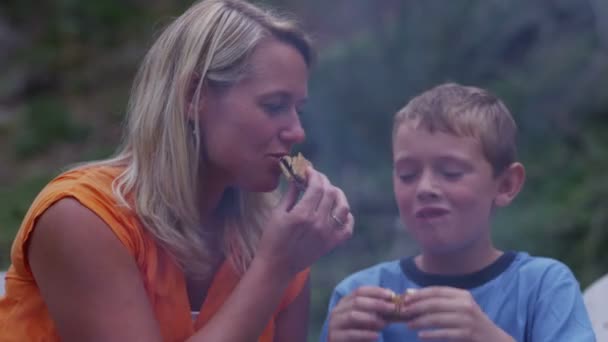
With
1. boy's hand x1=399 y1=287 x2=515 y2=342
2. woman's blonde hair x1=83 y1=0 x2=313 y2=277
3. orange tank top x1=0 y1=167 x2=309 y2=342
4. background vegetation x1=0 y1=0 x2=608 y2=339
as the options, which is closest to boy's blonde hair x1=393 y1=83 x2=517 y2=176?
woman's blonde hair x1=83 y1=0 x2=313 y2=277

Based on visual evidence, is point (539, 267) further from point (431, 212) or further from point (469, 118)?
point (469, 118)

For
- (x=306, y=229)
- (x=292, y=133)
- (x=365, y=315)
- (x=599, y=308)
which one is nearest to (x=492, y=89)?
(x=599, y=308)

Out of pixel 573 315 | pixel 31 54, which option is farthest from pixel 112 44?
pixel 573 315

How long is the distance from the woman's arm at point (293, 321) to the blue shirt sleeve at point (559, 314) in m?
0.66

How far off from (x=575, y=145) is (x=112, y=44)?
4988 mm

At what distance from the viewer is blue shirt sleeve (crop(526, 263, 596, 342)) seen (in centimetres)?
205

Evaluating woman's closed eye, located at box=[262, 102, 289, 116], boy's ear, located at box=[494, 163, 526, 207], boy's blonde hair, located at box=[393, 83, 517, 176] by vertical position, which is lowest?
boy's ear, located at box=[494, 163, 526, 207]

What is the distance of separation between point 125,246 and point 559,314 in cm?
99

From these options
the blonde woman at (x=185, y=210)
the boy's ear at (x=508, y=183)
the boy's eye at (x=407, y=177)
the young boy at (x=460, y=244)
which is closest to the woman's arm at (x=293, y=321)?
the blonde woman at (x=185, y=210)

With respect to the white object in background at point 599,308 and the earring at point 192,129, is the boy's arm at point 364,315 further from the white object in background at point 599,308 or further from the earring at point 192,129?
the white object in background at point 599,308

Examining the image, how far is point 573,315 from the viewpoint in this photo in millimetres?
2078

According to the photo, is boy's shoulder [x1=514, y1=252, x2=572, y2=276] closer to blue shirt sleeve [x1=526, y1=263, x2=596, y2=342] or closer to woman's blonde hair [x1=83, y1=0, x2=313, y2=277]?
blue shirt sleeve [x1=526, y1=263, x2=596, y2=342]

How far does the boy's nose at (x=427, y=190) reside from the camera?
216cm

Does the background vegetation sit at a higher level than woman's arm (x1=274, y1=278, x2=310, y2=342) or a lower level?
higher
